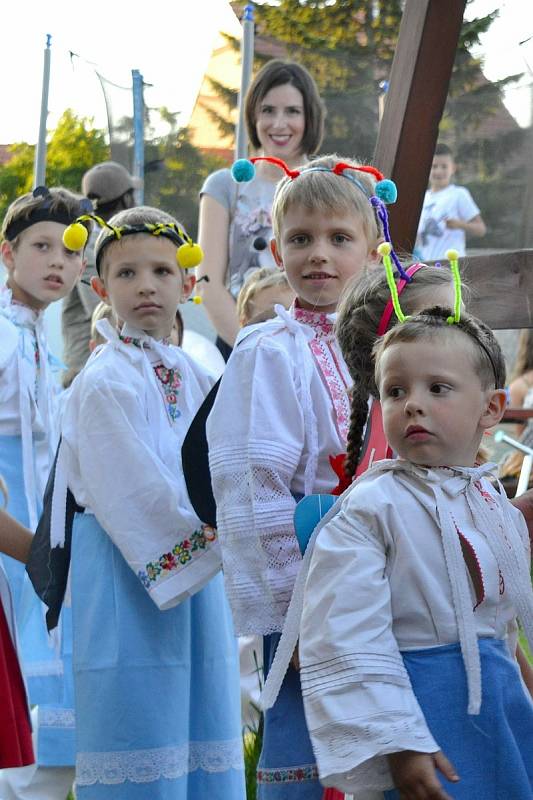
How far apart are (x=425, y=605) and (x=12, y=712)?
4.96ft

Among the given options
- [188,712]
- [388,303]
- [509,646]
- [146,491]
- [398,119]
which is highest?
[398,119]

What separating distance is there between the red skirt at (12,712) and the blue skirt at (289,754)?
903mm

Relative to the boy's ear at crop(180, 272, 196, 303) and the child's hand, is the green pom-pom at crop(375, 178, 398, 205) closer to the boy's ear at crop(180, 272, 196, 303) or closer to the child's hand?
the boy's ear at crop(180, 272, 196, 303)

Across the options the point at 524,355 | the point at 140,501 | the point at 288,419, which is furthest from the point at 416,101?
the point at 524,355

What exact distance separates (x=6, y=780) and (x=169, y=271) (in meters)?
1.56

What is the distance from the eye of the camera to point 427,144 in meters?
3.35

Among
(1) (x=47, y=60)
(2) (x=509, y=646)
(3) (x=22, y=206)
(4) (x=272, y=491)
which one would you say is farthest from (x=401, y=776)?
(1) (x=47, y=60)

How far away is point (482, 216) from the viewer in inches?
215

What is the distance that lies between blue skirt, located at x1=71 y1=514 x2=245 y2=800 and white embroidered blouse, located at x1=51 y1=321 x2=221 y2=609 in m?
0.10

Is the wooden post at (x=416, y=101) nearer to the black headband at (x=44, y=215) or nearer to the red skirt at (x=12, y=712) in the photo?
the red skirt at (x=12, y=712)

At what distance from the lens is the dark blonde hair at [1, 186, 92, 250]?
15.3 ft

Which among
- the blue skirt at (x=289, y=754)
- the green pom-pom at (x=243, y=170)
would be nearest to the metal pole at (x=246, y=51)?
the green pom-pom at (x=243, y=170)

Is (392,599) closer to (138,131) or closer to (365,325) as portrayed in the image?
(365,325)

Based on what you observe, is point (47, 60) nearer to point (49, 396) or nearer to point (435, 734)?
point (49, 396)
